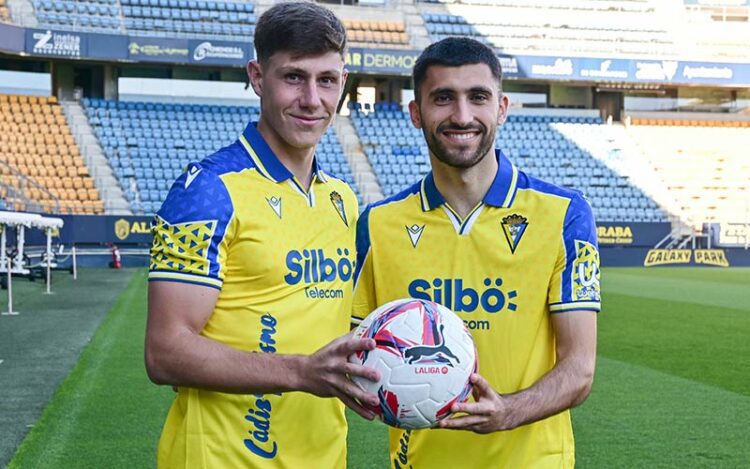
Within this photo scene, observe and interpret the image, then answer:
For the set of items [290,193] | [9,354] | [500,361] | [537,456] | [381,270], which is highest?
[290,193]

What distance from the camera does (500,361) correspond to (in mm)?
2703

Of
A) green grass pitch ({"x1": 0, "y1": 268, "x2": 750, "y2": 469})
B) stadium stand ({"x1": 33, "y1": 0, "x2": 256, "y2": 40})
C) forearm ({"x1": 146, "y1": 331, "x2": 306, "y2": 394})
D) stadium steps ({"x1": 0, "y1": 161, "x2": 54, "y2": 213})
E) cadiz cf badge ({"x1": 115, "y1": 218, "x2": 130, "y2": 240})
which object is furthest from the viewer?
stadium stand ({"x1": 33, "y1": 0, "x2": 256, "y2": 40})

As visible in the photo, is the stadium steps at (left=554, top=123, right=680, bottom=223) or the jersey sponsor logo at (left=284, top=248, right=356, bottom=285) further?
the stadium steps at (left=554, top=123, right=680, bottom=223)

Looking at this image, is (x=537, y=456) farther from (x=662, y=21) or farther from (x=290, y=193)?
(x=662, y=21)

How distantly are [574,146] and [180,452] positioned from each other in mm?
31614

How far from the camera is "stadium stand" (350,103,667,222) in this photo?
3036cm

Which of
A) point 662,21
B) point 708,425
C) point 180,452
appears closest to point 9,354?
point 708,425

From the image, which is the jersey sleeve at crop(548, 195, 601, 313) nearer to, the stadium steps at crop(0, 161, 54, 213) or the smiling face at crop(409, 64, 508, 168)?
the smiling face at crop(409, 64, 508, 168)

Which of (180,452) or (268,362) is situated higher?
(268,362)

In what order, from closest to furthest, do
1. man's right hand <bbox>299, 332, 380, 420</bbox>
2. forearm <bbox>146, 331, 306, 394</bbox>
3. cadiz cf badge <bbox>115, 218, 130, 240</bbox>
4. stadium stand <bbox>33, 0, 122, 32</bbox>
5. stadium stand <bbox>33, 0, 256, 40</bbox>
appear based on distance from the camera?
man's right hand <bbox>299, 332, 380, 420</bbox> < forearm <bbox>146, 331, 306, 394</bbox> < cadiz cf badge <bbox>115, 218, 130, 240</bbox> < stadium stand <bbox>33, 0, 122, 32</bbox> < stadium stand <bbox>33, 0, 256, 40</bbox>

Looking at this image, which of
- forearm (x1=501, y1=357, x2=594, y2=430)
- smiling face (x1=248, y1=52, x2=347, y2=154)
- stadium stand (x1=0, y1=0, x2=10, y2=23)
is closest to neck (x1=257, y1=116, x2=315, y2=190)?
smiling face (x1=248, y1=52, x2=347, y2=154)

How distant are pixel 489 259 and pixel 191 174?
848 mm

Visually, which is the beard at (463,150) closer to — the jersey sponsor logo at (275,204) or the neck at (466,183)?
the neck at (466,183)

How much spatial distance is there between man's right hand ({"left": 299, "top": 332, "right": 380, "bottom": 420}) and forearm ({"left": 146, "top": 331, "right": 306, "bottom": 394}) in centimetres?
4
